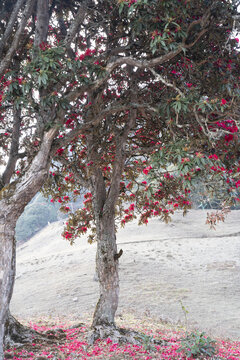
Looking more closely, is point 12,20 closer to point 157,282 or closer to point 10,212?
point 10,212

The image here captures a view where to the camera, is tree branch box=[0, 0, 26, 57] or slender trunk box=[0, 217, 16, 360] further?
tree branch box=[0, 0, 26, 57]

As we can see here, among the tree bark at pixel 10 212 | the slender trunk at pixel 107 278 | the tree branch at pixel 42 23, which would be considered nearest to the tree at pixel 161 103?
the slender trunk at pixel 107 278

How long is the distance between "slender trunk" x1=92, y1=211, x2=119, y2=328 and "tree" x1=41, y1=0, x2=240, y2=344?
0.8 inches

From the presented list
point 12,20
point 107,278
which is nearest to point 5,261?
point 107,278

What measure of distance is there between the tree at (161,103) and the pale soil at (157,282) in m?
4.62

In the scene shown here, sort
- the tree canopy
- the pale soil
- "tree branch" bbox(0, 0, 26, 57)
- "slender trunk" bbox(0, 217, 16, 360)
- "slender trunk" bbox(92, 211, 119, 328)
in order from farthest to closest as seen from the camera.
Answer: the pale soil, "slender trunk" bbox(92, 211, 119, 328), "tree branch" bbox(0, 0, 26, 57), the tree canopy, "slender trunk" bbox(0, 217, 16, 360)

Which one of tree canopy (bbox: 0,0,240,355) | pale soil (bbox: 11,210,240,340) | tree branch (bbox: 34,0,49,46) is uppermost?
tree branch (bbox: 34,0,49,46)

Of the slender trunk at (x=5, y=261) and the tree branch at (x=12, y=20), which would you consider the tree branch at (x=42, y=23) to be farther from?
the slender trunk at (x=5, y=261)

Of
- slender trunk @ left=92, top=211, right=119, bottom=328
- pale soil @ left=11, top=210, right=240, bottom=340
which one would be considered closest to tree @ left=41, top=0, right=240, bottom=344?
slender trunk @ left=92, top=211, right=119, bottom=328

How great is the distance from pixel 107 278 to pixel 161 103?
11.5 feet

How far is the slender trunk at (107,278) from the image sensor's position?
236 inches

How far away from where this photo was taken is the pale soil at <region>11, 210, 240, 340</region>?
33.6 ft

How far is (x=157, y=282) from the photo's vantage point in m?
13.3

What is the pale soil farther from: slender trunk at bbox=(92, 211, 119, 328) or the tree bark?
the tree bark
